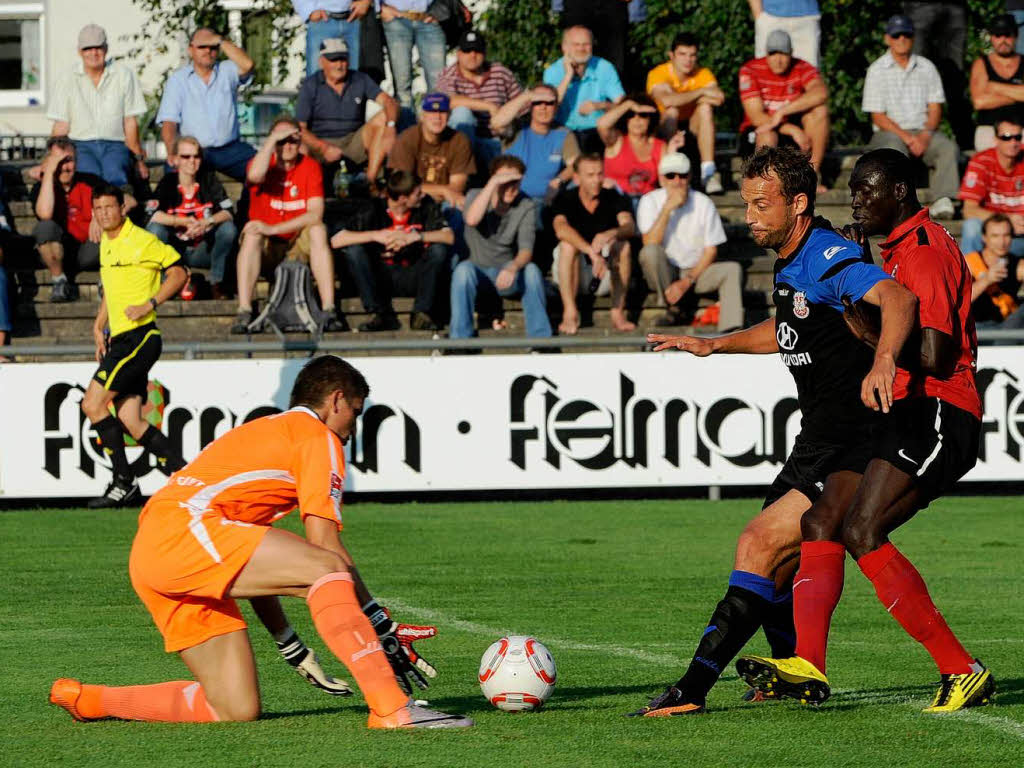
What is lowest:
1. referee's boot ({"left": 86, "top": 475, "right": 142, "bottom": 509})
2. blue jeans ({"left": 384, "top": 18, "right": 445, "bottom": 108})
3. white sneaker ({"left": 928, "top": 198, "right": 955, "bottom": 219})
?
referee's boot ({"left": 86, "top": 475, "right": 142, "bottom": 509})

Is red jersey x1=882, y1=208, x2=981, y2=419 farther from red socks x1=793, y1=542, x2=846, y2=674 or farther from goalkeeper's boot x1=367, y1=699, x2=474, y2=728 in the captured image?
goalkeeper's boot x1=367, y1=699, x2=474, y2=728

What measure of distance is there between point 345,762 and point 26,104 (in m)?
36.5

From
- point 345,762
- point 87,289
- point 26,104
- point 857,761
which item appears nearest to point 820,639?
point 857,761

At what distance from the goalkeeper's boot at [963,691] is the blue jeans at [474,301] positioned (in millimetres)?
9529

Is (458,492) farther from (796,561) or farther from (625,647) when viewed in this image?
(796,561)

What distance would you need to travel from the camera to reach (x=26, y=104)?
3981 centimetres

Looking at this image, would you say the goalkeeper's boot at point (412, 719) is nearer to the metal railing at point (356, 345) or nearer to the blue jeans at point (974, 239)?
the metal railing at point (356, 345)

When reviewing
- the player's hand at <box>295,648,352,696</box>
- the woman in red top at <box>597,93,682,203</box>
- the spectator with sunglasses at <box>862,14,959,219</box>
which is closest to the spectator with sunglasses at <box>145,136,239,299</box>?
the woman in red top at <box>597,93,682,203</box>

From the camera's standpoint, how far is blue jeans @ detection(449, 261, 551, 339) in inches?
629

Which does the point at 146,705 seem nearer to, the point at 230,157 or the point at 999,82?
the point at 230,157

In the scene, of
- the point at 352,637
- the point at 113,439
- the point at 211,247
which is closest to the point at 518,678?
the point at 352,637

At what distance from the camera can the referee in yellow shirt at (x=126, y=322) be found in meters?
13.8

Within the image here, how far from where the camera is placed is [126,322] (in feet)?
45.2

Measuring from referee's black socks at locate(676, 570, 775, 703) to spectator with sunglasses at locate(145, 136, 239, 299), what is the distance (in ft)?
36.6
